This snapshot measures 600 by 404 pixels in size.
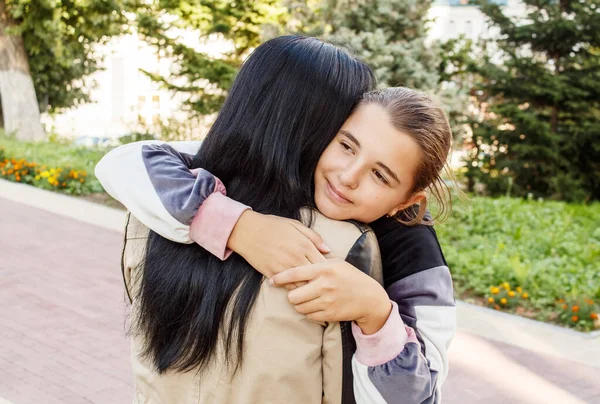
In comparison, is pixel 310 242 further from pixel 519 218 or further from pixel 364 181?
pixel 519 218

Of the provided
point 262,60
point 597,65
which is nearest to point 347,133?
point 262,60

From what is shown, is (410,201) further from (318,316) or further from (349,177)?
(318,316)

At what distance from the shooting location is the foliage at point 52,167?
10797 mm

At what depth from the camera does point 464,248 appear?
312 inches

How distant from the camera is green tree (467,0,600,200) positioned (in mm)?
11594

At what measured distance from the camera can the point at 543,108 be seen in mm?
12227

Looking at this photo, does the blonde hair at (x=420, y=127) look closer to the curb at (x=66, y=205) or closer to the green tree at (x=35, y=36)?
the curb at (x=66, y=205)

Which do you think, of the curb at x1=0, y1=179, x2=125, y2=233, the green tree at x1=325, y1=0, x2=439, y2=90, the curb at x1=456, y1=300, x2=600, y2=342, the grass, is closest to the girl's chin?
the grass

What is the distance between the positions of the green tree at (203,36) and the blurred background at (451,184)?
1.8 inches

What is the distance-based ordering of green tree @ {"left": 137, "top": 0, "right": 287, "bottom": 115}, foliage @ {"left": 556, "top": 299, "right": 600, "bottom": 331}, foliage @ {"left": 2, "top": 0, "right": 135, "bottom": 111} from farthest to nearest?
green tree @ {"left": 137, "top": 0, "right": 287, "bottom": 115}
foliage @ {"left": 2, "top": 0, "right": 135, "bottom": 111}
foliage @ {"left": 556, "top": 299, "right": 600, "bottom": 331}

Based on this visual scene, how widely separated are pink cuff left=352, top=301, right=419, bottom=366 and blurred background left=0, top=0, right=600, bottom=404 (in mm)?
556

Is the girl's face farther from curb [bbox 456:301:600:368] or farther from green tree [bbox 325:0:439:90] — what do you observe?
green tree [bbox 325:0:439:90]

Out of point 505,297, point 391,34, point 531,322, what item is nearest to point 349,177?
point 531,322

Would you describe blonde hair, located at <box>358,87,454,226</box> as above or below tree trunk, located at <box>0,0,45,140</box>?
above
